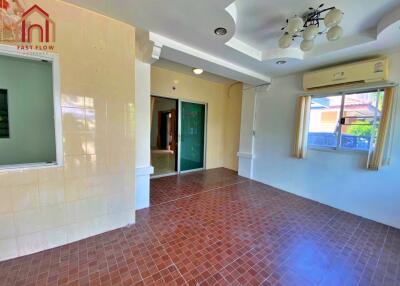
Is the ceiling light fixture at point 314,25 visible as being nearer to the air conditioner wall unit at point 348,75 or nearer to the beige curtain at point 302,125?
the air conditioner wall unit at point 348,75

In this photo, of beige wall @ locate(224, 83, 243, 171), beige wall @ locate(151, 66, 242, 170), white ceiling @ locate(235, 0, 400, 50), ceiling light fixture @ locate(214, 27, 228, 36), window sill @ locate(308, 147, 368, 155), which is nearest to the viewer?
white ceiling @ locate(235, 0, 400, 50)

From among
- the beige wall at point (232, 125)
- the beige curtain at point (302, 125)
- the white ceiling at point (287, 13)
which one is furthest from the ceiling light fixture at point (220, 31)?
the beige wall at point (232, 125)

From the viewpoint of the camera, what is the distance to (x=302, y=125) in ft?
10.5

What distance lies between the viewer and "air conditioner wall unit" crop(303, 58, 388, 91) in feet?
7.59

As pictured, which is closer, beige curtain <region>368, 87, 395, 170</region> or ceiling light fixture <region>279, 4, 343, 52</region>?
ceiling light fixture <region>279, 4, 343, 52</region>

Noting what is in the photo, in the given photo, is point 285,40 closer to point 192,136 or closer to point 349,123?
point 349,123

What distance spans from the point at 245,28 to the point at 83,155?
8.09ft

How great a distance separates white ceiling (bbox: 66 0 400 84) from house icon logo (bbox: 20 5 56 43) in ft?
1.02

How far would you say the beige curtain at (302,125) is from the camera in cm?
317

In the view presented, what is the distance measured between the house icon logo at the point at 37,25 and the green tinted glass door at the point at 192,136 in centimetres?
313

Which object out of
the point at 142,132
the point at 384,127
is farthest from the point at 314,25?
the point at 142,132

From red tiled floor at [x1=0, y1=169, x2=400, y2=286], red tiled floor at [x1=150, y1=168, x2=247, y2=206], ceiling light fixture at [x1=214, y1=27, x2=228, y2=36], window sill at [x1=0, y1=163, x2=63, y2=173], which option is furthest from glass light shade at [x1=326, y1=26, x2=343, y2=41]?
window sill at [x1=0, y1=163, x2=63, y2=173]

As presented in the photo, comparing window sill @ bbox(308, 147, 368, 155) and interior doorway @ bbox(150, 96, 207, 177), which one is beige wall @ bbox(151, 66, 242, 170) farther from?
window sill @ bbox(308, 147, 368, 155)

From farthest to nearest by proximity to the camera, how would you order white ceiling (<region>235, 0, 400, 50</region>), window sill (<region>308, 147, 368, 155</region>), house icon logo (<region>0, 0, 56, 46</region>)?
window sill (<region>308, 147, 368, 155</region>), white ceiling (<region>235, 0, 400, 50</region>), house icon logo (<region>0, 0, 56, 46</region>)
